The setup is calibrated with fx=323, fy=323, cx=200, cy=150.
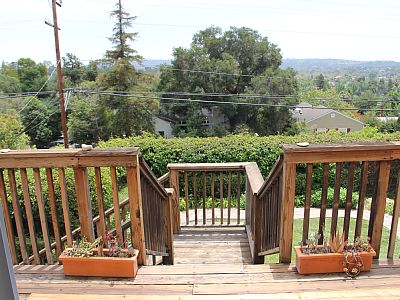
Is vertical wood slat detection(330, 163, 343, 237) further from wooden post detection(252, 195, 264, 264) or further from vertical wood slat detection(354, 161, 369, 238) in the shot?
wooden post detection(252, 195, 264, 264)

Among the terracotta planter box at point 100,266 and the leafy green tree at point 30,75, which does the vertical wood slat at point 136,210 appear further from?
the leafy green tree at point 30,75

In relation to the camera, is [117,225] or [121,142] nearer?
[117,225]

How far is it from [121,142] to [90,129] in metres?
16.7

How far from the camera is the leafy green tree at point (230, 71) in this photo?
999 inches

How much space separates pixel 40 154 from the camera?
2213 millimetres

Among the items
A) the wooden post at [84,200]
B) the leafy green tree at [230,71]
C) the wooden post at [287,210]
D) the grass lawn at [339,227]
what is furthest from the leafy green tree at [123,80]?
the wooden post at [287,210]

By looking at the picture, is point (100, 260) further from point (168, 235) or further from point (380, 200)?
point (380, 200)

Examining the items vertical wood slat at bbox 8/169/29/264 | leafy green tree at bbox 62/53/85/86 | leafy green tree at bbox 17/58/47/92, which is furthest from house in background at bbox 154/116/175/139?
vertical wood slat at bbox 8/169/29/264

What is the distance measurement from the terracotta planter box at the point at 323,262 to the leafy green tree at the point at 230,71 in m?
23.5

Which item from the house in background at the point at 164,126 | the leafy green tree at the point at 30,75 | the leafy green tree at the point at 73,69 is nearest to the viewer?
the house in background at the point at 164,126

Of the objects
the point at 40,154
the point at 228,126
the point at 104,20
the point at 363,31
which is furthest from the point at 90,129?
the point at 363,31

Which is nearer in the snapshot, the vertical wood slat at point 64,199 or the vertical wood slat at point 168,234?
the vertical wood slat at point 64,199

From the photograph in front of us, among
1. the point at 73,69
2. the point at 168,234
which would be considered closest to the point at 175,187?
the point at 168,234

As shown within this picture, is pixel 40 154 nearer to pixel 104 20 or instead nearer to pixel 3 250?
pixel 3 250
